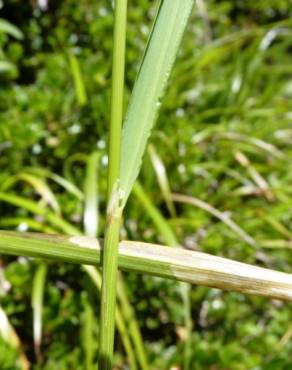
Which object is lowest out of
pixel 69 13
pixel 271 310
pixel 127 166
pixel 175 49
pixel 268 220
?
pixel 271 310

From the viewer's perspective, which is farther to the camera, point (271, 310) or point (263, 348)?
point (271, 310)

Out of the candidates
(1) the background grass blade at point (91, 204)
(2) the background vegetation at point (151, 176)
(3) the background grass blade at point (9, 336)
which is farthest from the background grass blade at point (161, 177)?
(3) the background grass blade at point (9, 336)

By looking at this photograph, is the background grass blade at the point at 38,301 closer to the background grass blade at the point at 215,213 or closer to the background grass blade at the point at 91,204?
the background grass blade at the point at 91,204

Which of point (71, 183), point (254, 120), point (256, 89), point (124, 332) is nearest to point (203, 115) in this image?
point (254, 120)

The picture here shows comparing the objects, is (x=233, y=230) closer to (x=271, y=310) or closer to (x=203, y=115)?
(x=271, y=310)

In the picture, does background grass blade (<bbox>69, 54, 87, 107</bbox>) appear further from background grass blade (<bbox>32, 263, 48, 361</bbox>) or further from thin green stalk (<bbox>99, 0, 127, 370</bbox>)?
thin green stalk (<bbox>99, 0, 127, 370</bbox>)

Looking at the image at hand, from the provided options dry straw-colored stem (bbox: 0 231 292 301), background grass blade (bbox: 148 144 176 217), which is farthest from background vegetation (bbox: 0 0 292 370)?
dry straw-colored stem (bbox: 0 231 292 301)

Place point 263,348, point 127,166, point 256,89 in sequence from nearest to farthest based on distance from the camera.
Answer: point 127,166 → point 263,348 → point 256,89
